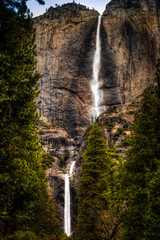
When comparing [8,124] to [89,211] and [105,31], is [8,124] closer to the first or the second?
[89,211]

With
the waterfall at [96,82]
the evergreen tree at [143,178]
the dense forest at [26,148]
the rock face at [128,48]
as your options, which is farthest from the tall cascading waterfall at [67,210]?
the rock face at [128,48]

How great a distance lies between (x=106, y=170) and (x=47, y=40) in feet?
211

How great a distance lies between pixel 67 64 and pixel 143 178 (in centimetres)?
6125

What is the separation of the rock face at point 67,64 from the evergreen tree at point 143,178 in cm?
4987

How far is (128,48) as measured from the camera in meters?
68.1

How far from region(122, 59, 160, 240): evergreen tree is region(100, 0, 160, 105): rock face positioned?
5074cm

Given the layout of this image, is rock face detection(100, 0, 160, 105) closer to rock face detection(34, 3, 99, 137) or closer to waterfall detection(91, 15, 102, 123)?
waterfall detection(91, 15, 102, 123)

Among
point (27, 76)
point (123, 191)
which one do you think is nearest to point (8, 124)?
point (27, 76)

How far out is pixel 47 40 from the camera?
71.4 metres

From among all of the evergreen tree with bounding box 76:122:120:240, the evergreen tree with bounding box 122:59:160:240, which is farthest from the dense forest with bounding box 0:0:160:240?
the evergreen tree with bounding box 76:122:120:240

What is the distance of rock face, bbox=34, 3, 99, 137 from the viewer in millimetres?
64500

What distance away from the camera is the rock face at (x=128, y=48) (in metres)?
63.5

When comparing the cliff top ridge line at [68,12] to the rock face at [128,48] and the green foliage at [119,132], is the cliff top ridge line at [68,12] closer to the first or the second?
the rock face at [128,48]

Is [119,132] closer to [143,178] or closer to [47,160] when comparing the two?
[47,160]
